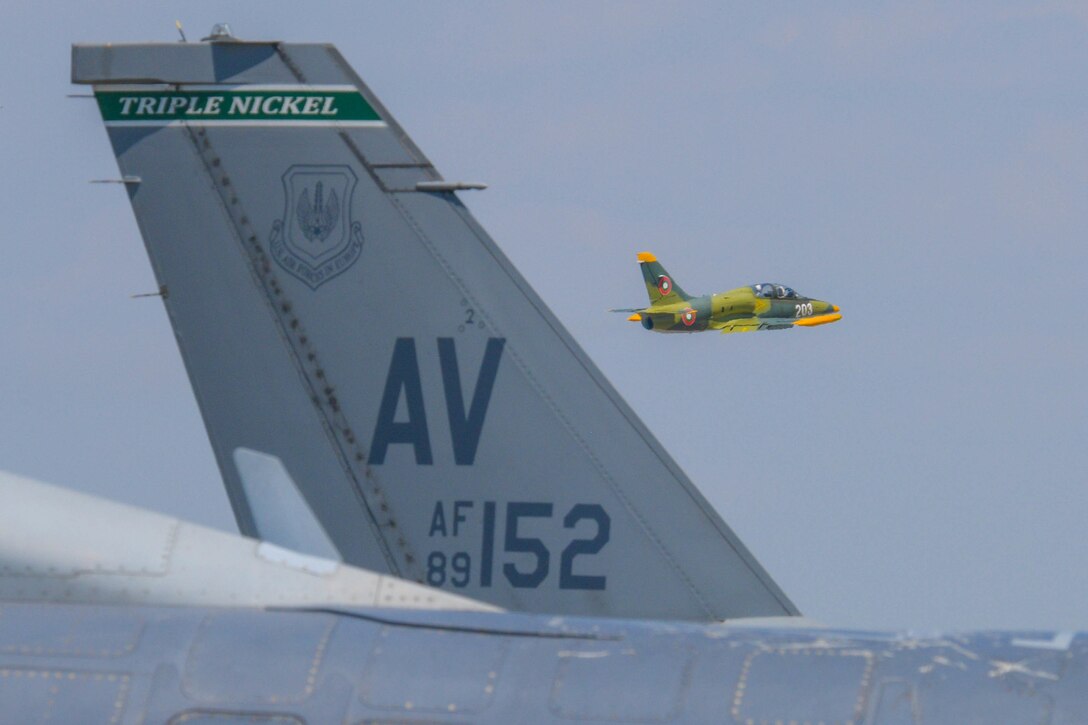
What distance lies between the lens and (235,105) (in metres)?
14.1

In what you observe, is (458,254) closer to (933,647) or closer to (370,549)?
A: (370,549)

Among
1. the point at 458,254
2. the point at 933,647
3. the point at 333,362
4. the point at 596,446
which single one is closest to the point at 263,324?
the point at 333,362

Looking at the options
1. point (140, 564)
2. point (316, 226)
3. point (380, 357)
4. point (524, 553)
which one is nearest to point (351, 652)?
point (140, 564)

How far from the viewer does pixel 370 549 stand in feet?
43.7

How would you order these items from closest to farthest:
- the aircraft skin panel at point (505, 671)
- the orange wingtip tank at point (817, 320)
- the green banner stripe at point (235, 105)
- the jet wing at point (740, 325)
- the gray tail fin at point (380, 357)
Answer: the aircraft skin panel at point (505, 671) → the gray tail fin at point (380, 357) → the green banner stripe at point (235, 105) → the orange wingtip tank at point (817, 320) → the jet wing at point (740, 325)

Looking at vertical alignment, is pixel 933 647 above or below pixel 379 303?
below

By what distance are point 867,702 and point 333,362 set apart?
739 centimetres

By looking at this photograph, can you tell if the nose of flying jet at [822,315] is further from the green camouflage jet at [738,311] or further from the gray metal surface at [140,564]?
the gray metal surface at [140,564]

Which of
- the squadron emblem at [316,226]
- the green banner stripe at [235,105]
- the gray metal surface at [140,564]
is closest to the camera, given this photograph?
the gray metal surface at [140,564]

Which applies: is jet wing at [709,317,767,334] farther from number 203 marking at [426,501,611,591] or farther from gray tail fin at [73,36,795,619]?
number 203 marking at [426,501,611,591]

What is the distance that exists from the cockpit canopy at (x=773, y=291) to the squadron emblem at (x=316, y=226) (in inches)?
752

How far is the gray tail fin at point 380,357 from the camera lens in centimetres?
1280

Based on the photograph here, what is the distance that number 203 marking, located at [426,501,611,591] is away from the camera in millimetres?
12805

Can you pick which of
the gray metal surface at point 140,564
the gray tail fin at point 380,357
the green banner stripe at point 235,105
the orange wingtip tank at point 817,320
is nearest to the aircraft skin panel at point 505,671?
the gray metal surface at point 140,564
